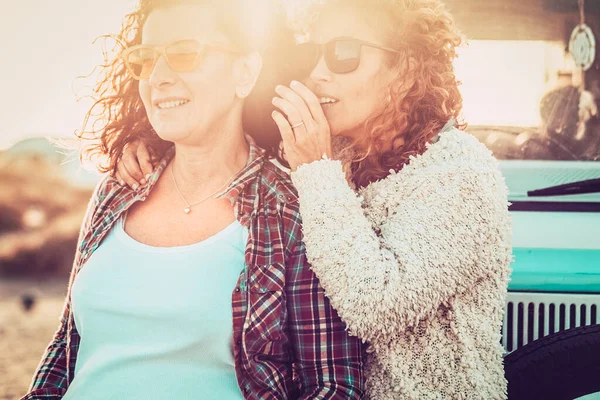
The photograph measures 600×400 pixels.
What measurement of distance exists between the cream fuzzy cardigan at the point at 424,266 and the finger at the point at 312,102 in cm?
17

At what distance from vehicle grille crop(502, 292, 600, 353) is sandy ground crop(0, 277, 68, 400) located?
13.2 feet

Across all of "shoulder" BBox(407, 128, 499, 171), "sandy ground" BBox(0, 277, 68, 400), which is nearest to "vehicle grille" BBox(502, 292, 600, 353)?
"shoulder" BBox(407, 128, 499, 171)

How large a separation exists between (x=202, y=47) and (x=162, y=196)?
0.57 m

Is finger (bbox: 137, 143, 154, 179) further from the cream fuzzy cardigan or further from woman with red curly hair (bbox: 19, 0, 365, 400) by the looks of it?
the cream fuzzy cardigan

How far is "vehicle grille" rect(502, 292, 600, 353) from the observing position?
2.34 meters

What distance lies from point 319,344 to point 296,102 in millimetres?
788

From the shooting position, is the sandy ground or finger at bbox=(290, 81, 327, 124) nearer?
finger at bbox=(290, 81, 327, 124)

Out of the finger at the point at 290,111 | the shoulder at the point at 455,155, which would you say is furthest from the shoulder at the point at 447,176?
the finger at the point at 290,111

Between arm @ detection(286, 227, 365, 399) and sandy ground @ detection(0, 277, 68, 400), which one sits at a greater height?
arm @ detection(286, 227, 365, 399)

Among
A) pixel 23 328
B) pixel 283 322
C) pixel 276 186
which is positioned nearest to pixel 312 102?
pixel 276 186

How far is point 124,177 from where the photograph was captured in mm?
2533

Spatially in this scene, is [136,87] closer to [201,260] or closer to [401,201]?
[201,260]

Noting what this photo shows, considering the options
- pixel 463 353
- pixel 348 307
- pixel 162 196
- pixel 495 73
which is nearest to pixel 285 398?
pixel 348 307

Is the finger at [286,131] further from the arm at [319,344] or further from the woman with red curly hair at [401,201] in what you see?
the arm at [319,344]
